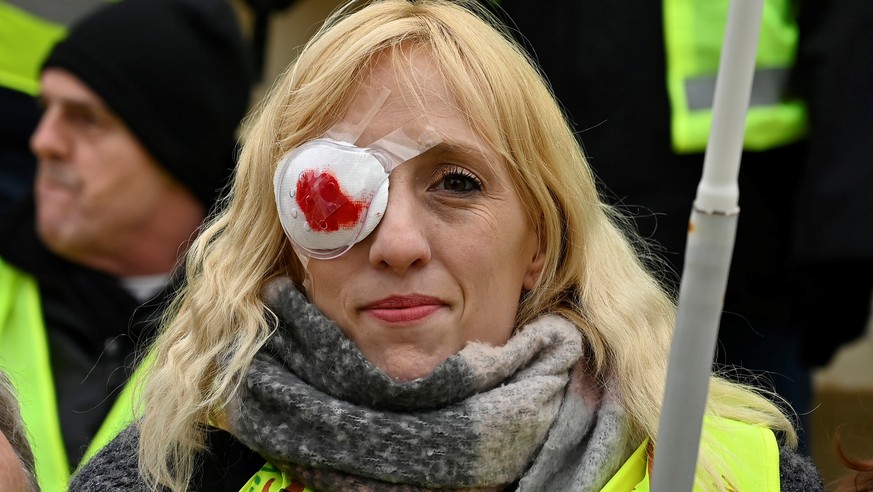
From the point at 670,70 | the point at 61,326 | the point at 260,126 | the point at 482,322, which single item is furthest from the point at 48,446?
the point at 670,70

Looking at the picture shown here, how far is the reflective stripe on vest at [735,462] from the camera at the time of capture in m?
1.96

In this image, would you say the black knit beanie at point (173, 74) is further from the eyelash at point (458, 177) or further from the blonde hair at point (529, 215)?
the eyelash at point (458, 177)

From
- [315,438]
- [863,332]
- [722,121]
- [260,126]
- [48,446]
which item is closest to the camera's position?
[722,121]

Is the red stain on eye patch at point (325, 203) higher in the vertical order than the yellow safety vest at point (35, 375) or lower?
higher

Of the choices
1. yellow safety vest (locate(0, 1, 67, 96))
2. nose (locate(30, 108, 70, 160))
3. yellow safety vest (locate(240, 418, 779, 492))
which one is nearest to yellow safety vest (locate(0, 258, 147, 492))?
nose (locate(30, 108, 70, 160))

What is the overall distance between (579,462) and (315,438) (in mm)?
407

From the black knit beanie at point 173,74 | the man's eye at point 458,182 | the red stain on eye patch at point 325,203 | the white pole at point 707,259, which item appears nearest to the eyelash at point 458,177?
the man's eye at point 458,182

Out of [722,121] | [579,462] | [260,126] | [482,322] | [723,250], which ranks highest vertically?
[722,121]

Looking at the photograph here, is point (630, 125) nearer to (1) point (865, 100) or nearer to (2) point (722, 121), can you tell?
(1) point (865, 100)

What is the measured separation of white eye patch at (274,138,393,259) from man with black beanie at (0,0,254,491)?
1.30m

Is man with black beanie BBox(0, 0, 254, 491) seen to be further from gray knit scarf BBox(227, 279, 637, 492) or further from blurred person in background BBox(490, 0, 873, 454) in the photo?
gray knit scarf BBox(227, 279, 637, 492)

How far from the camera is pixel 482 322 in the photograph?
6.63 ft

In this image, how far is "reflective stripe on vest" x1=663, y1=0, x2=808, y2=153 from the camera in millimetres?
2984

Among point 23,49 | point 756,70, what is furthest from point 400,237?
point 23,49
